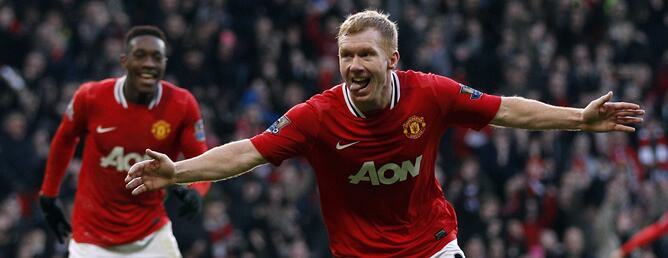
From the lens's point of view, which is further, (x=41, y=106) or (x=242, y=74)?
(x=242, y=74)

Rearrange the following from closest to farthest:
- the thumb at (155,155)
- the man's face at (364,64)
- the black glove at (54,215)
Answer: the thumb at (155,155) < the man's face at (364,64) < the black glove at (54,215)

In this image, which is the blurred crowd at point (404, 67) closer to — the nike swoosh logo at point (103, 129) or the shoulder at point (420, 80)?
the nike swoosh logo at point (103, 129)

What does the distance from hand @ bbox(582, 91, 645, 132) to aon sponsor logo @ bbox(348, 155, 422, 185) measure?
3.28ft

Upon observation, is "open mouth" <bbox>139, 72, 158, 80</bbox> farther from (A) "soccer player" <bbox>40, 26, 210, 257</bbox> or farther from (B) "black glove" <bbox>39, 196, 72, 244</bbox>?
(B) "black glove" <bbox>39, 196, 72, 244</bbox>

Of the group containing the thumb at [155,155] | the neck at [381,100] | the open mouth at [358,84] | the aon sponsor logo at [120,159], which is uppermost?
the open mouth at [358,84]

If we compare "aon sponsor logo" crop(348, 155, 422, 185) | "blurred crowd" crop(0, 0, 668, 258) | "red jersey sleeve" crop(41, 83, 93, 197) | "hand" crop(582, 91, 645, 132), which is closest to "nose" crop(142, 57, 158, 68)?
"red jersey sleeve" crop(41, 83, 93, 197)

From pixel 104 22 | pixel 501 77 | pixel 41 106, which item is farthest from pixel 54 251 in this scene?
pixel 501 77

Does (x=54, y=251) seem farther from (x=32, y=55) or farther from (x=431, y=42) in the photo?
(x=431, y=42)

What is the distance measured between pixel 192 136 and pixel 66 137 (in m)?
0.94

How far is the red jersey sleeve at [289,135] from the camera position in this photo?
7.23m

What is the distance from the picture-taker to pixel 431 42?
66.5 ft

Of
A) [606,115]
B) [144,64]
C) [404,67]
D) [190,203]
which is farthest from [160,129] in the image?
[404,67]

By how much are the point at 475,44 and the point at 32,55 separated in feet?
24.9

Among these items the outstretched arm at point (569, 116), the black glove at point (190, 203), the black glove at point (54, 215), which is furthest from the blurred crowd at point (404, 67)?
the outstretched arm at point (569, 116)
